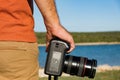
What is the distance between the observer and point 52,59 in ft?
8.85

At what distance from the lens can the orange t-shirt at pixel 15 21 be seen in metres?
2.61

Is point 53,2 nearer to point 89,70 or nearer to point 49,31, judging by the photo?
point 49,31

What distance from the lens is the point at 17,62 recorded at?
8.65 ft

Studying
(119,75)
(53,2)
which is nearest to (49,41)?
(53,2)

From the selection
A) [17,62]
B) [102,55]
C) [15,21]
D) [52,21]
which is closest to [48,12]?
[52,21]

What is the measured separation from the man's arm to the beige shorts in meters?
0.18

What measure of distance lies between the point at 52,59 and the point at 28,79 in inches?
7.5

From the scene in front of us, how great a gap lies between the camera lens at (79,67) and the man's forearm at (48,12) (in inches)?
11.7

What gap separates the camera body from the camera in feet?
8.79

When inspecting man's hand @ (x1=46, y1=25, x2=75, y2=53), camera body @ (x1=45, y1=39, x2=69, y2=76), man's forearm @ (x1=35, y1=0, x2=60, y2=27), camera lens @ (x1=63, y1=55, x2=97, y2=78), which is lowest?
camera lens @ (x1=63, y1=55, x2=97, y2=78)

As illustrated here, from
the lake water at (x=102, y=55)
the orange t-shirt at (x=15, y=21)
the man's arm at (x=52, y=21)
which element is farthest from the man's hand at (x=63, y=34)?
the lake water at (x=102, y=55)

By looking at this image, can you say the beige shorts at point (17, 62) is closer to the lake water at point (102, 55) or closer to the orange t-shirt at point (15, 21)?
the orange t-shirt at point (15, 21)

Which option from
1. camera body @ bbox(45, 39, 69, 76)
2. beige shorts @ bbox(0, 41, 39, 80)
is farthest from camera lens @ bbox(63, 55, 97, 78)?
beige shorts @ bbox(0, 41, 39, 80)

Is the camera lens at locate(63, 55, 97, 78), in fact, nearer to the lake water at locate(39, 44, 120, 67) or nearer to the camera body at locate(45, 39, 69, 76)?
the camera body at locate(45, 39, 69, 76)
